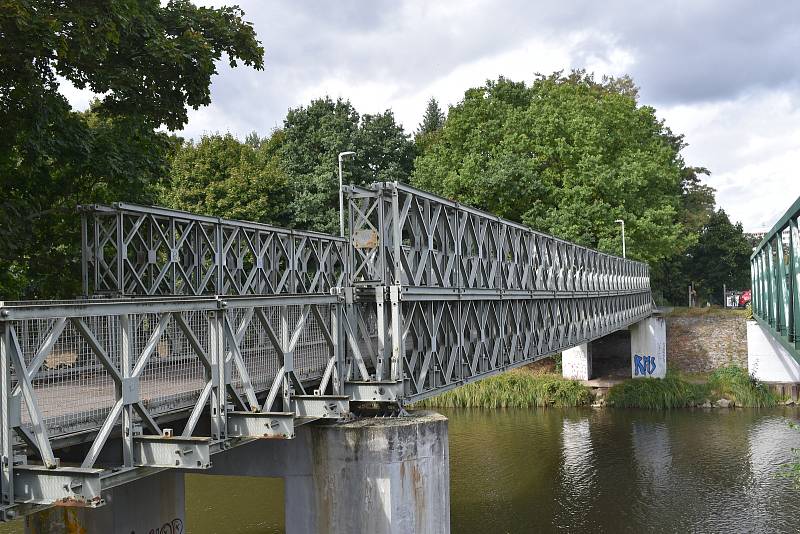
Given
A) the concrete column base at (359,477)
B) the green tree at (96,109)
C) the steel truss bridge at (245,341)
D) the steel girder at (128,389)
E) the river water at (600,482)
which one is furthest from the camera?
the river water at (600,482)

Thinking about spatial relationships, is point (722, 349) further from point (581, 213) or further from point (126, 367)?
point (126, 367)

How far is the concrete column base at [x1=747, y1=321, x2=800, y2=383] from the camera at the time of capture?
41.3 meters

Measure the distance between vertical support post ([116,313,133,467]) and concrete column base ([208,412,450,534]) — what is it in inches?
147

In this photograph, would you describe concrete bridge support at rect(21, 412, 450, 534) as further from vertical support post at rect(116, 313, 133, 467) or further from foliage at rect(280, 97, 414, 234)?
foliage at rect(280, 97, 414, 234)

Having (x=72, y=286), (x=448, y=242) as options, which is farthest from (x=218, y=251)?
(x=448, y=242)

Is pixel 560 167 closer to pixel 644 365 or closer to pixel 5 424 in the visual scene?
pixel 644 365

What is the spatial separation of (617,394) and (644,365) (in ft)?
13.4

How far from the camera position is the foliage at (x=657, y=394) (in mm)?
39750

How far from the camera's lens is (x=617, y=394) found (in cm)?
4053

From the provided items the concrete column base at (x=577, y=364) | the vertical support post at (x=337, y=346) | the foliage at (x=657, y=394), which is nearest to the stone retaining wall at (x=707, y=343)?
the foliage at (x=657, y=394)

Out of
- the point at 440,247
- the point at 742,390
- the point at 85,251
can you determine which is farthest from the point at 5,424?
the point at 742,390

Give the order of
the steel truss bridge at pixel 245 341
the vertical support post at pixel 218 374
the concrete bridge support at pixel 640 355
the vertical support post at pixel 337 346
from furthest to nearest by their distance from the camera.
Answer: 1. the concrete bridge support at pixel 640 355
2. the vertical support post at pixel 337 346
3. the vertical support post at pixel 218 374
4. the steel truss bridge at pixel 245 341

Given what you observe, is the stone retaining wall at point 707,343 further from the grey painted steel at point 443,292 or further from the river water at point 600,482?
the grey painted steel at point 443,292

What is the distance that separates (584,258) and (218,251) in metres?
15.9
